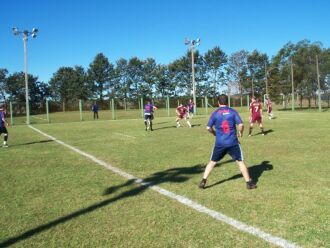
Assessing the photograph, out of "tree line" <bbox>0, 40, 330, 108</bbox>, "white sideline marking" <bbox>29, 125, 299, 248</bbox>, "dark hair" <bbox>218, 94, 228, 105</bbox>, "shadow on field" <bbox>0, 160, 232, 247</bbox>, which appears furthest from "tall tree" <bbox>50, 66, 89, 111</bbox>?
"dark hair" <bbox>218, 94, 228, 105</bbox>

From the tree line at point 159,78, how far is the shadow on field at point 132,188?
70568 millimetres

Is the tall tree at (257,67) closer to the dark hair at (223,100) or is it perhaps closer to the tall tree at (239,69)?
the tall tree at (239,69)

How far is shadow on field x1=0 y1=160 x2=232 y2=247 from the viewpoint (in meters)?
4.97

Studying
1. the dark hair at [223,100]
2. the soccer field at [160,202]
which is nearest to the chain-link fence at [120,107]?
the soccer field at [160,202]

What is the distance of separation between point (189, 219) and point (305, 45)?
77.0 metres

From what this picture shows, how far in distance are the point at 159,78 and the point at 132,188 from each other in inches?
3308

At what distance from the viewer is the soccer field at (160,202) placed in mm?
4656

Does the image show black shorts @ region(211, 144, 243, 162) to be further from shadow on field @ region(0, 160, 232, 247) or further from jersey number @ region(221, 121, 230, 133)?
shadow on field @ region(0, 160, 232, 247)

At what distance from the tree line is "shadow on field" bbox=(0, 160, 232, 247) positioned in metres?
70.6

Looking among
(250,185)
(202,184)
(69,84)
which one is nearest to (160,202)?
(202,184)

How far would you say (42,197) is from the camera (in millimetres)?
6773

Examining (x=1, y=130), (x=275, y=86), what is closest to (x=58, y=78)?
(x=275, y=86)

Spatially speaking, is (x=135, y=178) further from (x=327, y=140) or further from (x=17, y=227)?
(x=327, y=140)

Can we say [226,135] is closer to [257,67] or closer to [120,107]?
[120,107]
